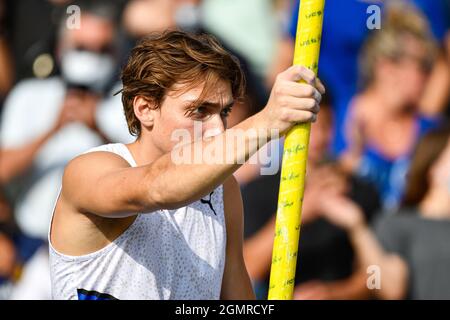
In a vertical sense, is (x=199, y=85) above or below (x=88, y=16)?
below

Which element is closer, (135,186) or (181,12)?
(135,186)

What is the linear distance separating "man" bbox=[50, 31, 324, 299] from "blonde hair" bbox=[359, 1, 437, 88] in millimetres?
3550

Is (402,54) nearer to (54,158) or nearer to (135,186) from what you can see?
(54,158)

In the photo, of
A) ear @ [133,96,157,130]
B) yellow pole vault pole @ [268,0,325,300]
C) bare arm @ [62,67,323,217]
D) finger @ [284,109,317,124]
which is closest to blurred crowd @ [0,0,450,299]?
ear @ [133,96,157,130]

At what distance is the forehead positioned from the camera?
374cm

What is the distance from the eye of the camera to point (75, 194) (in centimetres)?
371

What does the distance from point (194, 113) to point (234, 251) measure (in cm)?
93

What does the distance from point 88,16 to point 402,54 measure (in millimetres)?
2546

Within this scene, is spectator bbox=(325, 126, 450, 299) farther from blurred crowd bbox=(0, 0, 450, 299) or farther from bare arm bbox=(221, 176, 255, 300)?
bare arm bbox=(221, 176, 255, 300)

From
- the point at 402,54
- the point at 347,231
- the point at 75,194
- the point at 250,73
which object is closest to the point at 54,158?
the point at 250,73

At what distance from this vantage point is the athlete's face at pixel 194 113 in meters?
3.71
